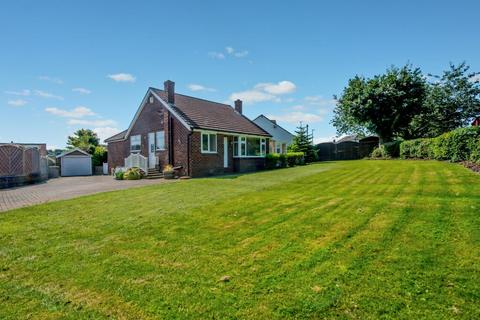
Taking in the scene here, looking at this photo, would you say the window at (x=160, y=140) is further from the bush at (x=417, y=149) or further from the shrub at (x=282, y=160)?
the bush at (x=417, y=149)

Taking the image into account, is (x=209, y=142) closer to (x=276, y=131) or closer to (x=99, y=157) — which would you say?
(x=99, y=157)

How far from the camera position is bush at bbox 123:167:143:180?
16.7 m

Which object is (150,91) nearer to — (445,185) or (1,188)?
(1,188)

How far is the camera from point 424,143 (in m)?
22.1

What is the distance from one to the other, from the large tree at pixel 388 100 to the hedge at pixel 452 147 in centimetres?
649

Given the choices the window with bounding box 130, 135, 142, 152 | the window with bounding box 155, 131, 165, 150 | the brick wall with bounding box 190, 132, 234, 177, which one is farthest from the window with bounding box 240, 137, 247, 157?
the window with bounding box 130, 135, 142, 152

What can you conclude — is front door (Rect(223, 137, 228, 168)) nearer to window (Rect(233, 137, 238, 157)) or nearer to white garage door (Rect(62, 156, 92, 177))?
window (Rect(233, 137, 238, 157))

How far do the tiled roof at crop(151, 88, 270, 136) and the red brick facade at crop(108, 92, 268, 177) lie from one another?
24.9 inches

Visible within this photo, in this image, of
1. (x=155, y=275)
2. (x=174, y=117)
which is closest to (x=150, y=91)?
(x=174, y=117)

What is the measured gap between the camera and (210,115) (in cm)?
1983

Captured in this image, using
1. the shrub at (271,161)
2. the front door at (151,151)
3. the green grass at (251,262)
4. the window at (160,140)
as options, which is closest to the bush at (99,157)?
the front door at (151,151)

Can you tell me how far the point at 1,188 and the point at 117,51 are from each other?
9.74 metres

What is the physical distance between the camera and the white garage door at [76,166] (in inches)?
995

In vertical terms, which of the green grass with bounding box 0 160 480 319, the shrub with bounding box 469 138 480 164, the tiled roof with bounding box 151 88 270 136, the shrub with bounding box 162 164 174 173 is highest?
the tiled roof with bounding box 151 88 270 136
